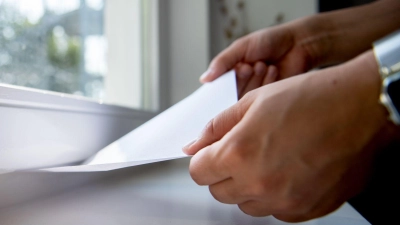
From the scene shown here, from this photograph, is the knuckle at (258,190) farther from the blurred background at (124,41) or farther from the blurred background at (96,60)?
the blurred background at (124,41)

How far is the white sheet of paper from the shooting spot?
401mm

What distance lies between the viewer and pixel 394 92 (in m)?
0.28

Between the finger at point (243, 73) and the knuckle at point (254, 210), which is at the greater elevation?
the finger at point (243, 73)

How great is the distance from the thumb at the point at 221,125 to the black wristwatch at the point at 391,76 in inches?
4.8

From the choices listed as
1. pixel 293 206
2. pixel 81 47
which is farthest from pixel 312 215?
pixel 81 47

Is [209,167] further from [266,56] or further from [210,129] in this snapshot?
[266,56]

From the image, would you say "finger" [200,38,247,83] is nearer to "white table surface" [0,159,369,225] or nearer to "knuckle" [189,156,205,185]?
"white table surface" [0,159,369,225]

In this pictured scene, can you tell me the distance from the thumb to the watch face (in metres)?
0.13

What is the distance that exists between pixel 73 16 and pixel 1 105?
444 mm

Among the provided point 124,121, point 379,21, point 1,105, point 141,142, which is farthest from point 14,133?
point 379,21

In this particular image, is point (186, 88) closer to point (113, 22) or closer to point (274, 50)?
point (113, 22)

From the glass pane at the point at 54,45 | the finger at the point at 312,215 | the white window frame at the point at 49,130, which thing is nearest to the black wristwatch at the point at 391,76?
the finger at the point at 312,215

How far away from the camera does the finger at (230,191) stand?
35cm

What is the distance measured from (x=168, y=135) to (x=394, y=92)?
11.2 inches
